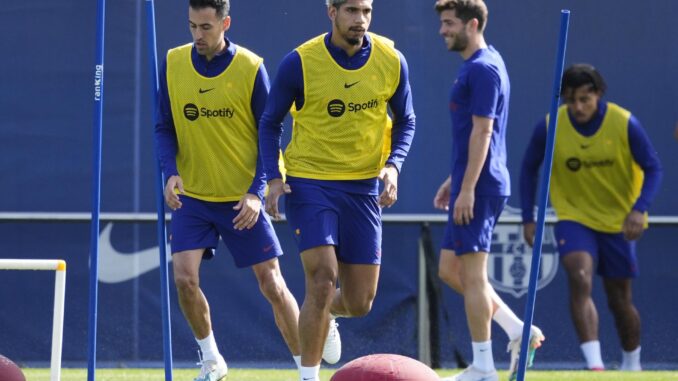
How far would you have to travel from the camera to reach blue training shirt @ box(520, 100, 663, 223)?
10484 mm

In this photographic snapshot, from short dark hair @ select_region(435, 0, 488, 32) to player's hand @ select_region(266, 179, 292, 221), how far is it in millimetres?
1807

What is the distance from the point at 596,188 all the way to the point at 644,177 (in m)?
0.44

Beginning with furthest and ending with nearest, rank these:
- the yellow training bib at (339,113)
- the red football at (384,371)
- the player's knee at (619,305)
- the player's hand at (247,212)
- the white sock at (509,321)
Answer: the player's knee at (619,305) < the white sock at (509,321) < the player's hand at (247,212) < the yellow training bib at (339,113) < the red football at (384,371)

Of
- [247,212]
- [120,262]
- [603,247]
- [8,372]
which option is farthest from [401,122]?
[120,262]

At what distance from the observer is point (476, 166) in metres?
8.20

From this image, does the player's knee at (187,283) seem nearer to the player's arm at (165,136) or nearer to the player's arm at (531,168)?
the player's arm at (165,136)

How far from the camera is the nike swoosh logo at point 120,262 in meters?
11.3

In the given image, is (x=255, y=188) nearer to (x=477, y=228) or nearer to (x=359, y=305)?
(x=359, y=305)

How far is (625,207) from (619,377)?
2143mm

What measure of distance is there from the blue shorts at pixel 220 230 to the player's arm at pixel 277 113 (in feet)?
2.62

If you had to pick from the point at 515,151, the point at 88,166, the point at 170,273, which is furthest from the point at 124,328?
the point at 515,151

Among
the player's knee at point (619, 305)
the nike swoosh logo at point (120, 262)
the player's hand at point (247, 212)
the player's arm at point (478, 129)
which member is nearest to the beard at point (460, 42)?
the player's arm at point (478, 129)

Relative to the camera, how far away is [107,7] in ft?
36.9

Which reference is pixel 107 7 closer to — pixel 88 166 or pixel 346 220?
pixel 88 166
